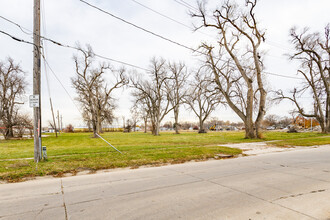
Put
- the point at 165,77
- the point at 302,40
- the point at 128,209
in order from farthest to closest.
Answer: the point at 165,77, the point at 302,40, the point at 128,209

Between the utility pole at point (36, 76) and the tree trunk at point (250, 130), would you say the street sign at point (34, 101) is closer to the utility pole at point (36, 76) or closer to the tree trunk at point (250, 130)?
the utility pole at point (36, 76)

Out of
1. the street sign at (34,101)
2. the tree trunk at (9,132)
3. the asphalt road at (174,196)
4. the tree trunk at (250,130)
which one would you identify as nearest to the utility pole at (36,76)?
the street sign at (34,101)

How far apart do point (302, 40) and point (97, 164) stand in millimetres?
33202

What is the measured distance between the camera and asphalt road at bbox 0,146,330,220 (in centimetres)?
343

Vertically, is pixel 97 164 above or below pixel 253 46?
below

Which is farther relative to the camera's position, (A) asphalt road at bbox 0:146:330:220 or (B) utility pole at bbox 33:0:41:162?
(B) utility pole at bbox 33:0:41:162

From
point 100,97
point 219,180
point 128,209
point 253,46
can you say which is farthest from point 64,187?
point 100,97

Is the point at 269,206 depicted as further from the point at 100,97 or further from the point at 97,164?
the point at 100,97

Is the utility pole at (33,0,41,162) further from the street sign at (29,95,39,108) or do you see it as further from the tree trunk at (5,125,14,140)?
the tree trunk at (5,125,14,140)

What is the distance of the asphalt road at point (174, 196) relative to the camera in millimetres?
3428

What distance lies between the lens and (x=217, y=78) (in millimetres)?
21750

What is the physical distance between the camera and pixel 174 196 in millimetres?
4262

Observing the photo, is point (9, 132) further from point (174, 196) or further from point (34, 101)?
point (174, 196)

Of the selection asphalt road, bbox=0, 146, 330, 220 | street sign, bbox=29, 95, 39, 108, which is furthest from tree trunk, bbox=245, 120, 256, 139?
street sign, bbox=29, 95, 39, 108
